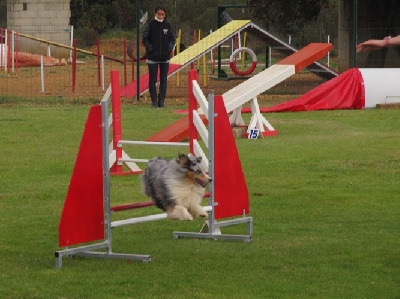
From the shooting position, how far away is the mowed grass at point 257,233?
287 inches

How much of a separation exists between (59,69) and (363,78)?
57.0 ft

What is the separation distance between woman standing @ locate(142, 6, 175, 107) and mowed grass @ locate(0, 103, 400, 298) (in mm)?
5760

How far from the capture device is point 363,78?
2177cm

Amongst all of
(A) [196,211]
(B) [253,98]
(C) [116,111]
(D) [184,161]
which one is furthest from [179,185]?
(B) [253,98]

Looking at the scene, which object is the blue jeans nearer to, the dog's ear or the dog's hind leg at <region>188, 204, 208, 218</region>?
the dog's hind leg at <region>188, 204, 208, 218</region>

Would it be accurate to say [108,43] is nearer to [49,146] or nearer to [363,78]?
[363,78]

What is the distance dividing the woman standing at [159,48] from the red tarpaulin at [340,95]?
2.13 meters

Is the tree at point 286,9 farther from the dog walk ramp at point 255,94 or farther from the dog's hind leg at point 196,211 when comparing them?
the dog's hind leg at point 196,211

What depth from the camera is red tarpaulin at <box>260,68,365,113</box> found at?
21469 mm

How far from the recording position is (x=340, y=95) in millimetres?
21672

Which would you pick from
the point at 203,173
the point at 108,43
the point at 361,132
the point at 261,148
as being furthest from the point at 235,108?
the point at 108,43

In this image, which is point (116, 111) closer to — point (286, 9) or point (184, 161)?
point (184, 161)

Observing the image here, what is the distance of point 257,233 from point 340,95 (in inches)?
501

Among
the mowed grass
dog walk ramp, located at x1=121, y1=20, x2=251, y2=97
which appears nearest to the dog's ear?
the mowed grass
